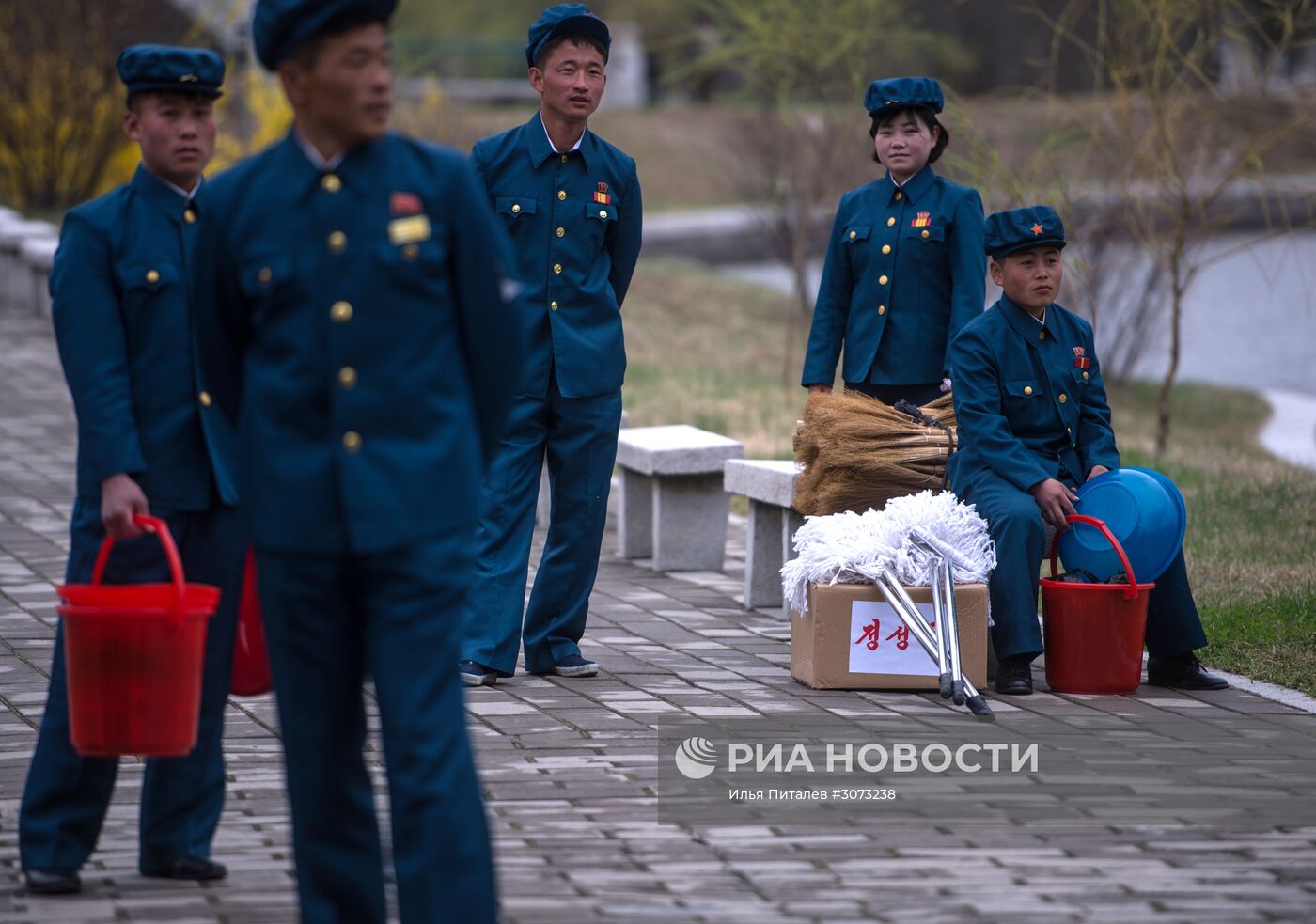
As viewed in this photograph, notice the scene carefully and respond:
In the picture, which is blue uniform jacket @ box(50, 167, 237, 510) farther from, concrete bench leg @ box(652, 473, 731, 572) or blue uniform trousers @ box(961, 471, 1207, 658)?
concrete bench leg @ box(652, 473, 731, 572)

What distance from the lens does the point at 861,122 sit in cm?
2077

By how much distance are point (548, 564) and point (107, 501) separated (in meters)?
2.57

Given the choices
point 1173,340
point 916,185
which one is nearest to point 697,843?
point 916,185

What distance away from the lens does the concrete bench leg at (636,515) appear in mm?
9094

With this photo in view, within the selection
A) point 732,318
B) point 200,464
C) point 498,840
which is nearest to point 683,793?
point 498,840

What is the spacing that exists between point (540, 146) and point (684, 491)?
2.65 metres

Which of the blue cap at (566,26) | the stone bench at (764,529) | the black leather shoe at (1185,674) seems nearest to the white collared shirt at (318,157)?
the blue cap at (566,26)

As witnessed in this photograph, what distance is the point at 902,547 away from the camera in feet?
20.2

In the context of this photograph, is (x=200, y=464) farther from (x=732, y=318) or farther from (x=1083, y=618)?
(x=732, y=318)

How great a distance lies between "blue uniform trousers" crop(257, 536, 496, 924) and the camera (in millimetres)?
3424

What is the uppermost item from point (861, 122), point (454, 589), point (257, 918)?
point (861, 122)

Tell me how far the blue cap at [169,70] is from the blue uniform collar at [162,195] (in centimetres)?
19

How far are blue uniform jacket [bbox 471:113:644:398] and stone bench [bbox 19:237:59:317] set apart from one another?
11776 millimetres

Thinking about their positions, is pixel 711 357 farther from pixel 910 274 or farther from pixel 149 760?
pixel 149 760
